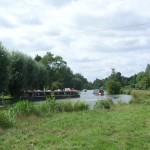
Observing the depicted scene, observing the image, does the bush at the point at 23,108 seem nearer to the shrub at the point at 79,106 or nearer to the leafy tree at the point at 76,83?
the shrub at the point at 79,106

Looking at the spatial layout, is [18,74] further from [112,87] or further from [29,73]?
[112,87]

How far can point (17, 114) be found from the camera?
52.1 feet

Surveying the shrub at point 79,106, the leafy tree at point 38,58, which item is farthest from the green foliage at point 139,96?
the leafy tree at point 38,58

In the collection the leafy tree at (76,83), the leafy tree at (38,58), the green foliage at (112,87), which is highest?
the leafy tree at (38,58)

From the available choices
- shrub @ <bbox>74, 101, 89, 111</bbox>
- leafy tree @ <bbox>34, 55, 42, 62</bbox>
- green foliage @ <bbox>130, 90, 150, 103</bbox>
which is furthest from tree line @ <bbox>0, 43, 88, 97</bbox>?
leafy tree @ <bbox>34, 55, 42, 62</bbox>

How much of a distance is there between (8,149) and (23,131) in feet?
10.3

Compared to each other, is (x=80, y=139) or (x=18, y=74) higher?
(x=18, y=74)

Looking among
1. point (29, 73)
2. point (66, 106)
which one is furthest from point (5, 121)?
point (29, 73)

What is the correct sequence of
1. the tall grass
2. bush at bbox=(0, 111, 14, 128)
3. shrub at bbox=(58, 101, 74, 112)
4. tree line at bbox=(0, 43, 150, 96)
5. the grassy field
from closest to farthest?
the grassy field → bush at bbox=(0, 111, 14, 128) → the tall grass → shrub at bbox=(58, 101, 74, 112) → tree line at bbox=(0, 43, 150, 96)

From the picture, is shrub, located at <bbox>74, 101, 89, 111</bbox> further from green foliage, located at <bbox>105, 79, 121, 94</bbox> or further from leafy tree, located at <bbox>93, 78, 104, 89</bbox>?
leafy tree, located at <bbox>93, 78, 104, 89</bbox>

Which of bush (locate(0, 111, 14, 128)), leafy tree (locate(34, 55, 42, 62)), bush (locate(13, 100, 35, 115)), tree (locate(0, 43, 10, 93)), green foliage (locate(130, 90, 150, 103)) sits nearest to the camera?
bush (locate(0, 111, 14, 128))

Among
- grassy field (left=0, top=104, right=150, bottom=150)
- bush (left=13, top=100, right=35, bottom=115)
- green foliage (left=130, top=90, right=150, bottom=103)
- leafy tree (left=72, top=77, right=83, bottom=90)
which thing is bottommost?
grassy field (left=0, top=104, right=150, bottom=150)

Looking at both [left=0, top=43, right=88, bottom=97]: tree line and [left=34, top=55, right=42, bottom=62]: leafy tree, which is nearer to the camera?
[left=0, top=43, right=88, bottom=97]: tree line

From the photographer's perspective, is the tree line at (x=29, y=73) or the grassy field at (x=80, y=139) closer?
the grassy field at (x=80, y=139)
